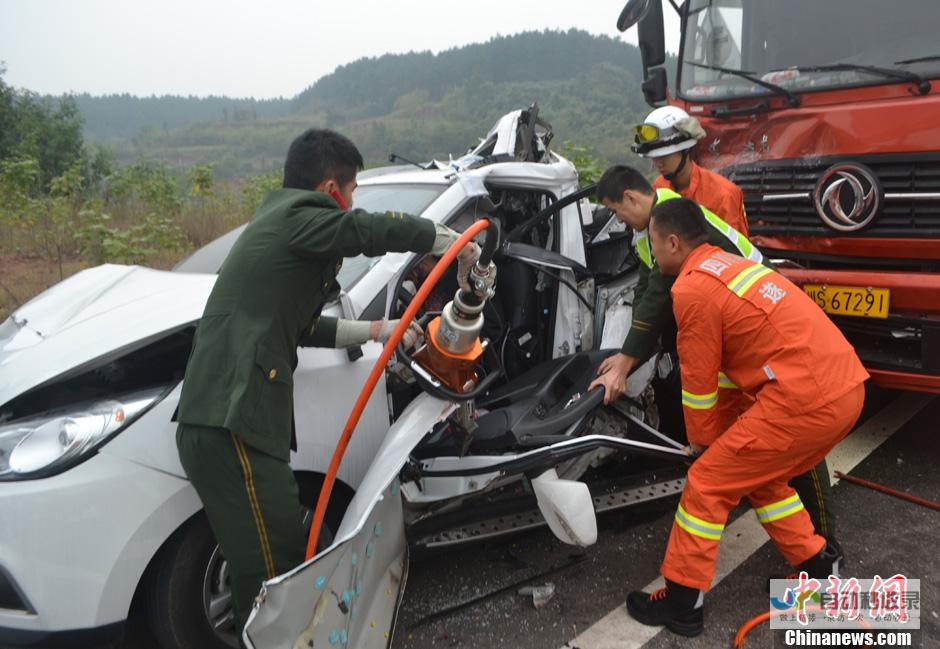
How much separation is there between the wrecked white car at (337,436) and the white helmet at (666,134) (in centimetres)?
46

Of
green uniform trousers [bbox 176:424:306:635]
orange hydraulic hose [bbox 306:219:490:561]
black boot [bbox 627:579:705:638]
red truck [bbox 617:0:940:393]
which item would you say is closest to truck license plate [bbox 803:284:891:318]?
red truck [bbox 617:0:940:393]

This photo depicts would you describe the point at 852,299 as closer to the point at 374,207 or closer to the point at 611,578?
the point at 611,578

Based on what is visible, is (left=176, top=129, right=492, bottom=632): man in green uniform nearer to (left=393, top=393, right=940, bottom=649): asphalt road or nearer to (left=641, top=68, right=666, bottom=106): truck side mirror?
(left=393, top=393, right=940, bottom=649): asphalt road

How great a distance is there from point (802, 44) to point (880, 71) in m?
0.55

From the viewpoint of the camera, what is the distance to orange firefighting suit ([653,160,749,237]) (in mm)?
3461

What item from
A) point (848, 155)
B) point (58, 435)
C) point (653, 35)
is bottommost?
point (58, 435)

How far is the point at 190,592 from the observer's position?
2182 millimetres

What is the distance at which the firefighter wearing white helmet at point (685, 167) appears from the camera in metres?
3.48

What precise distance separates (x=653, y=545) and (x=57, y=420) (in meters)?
2.34

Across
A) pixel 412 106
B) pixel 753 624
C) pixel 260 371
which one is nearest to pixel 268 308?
pixel 260 371

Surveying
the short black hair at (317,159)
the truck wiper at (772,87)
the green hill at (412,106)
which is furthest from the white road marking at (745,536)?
the green hill at (412,106)

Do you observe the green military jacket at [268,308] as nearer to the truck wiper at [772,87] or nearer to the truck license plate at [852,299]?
the truck license plate at [852,299]

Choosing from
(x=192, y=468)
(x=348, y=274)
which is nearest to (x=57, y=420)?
(x=192, y=468)

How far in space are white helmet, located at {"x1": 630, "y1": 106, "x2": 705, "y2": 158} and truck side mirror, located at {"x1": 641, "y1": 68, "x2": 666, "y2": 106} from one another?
1.07 meters
